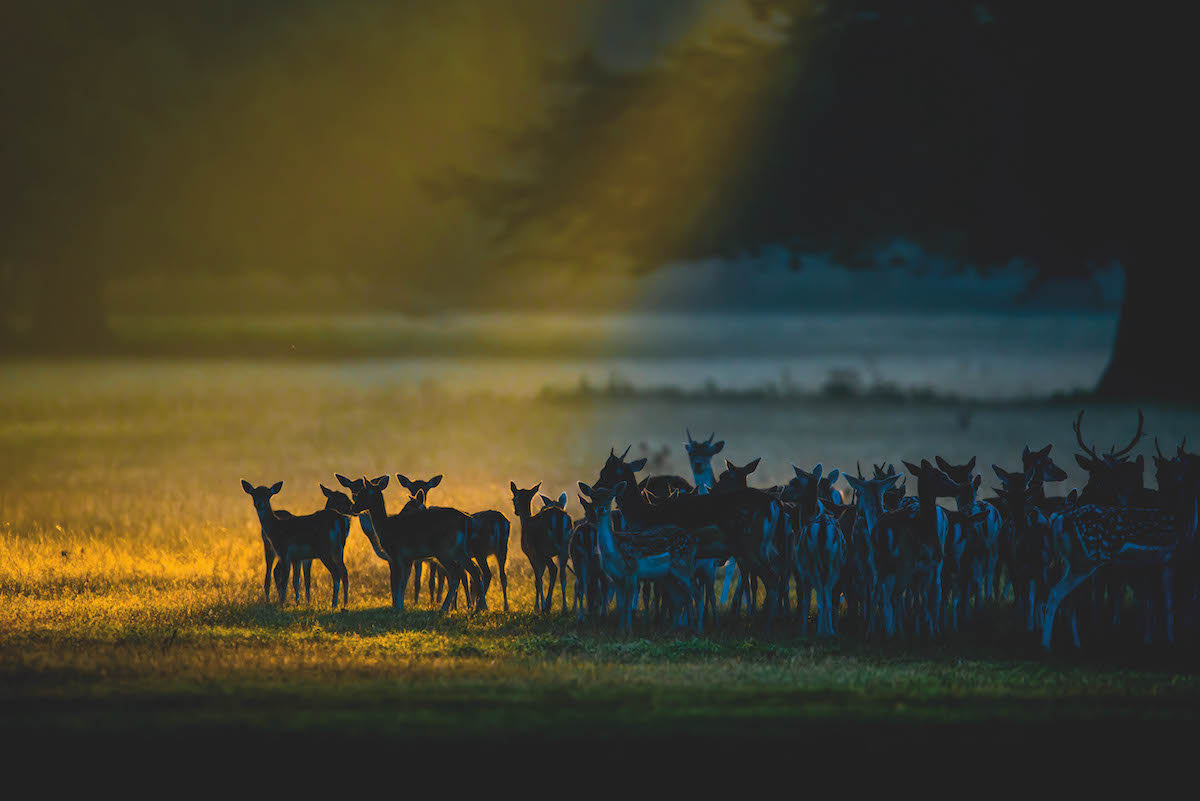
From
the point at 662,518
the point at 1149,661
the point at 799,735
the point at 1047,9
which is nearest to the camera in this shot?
the point at 799,735

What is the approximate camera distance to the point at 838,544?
1585 cm

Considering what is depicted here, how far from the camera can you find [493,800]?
10.1 metres

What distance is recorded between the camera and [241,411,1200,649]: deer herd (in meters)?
15.5

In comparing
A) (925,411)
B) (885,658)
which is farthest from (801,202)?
(885,658)

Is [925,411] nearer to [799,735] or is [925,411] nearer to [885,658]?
[885,658]

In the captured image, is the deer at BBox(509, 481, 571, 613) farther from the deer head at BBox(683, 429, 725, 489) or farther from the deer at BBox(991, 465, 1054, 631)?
the deer at BBox(991, 465, 1054, 631)

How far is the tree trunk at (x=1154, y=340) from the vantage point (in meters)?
43.3

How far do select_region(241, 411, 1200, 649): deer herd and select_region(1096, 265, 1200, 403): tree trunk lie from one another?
27779 mm

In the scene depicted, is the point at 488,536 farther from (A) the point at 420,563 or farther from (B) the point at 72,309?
(B) the point at 72,309

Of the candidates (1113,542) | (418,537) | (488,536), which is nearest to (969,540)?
(1113,542)

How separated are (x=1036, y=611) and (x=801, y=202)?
95.7ft

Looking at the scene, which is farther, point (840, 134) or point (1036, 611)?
point (840, 134)

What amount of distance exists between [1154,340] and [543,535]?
105 ft

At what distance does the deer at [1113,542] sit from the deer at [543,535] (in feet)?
16.8
